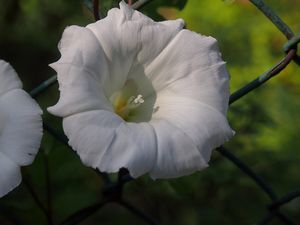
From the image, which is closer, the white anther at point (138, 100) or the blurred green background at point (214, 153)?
the white anther at point (138, 100)

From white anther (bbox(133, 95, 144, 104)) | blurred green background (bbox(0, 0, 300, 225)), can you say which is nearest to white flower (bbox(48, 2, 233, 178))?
white anther (bbox(133, 95, 144, 104))

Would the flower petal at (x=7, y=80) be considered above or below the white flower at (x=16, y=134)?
above

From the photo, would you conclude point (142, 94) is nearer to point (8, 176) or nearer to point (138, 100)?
point (138, 100)

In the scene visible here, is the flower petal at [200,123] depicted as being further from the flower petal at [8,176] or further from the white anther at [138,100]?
the flower petal at [8,176]

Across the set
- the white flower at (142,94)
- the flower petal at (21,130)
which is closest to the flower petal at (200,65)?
the white flower at (142,94)

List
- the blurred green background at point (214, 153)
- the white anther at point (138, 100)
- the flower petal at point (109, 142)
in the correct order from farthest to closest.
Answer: the blurred green background at point (214, 153) → the white anther at point (138, 100) → the flower petal at point (109, 142)

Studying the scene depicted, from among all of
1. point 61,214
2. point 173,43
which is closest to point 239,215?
point 61,214

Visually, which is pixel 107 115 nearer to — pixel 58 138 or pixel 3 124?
pixel 3 124
